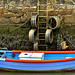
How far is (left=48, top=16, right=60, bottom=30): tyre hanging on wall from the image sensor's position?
9281mm

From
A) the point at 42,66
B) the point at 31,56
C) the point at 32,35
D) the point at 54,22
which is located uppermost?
the point at 54,22

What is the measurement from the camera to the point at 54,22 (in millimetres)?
9711

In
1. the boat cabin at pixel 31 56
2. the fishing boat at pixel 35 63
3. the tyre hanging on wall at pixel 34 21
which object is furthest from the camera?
the tyre hanging on wall at pixel 34 21

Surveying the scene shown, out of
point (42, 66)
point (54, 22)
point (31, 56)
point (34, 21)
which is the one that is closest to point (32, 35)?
point (34, 21)

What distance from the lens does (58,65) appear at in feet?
28.0

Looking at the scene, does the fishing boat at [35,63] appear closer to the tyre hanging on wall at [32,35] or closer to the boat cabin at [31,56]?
the boat cabin at [31,56]

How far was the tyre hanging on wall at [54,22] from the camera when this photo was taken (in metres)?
9.28

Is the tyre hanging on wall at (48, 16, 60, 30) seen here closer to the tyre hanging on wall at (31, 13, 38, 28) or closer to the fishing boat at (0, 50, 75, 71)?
the tyre hanging on wall at (31, 13, 38, 28)

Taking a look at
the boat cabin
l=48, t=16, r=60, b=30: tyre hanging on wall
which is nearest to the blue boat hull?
the boat cabin

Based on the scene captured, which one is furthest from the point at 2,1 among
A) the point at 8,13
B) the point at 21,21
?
the point at 21,21

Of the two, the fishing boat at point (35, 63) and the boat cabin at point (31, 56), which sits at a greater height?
the boat cabin at point (31, 56)

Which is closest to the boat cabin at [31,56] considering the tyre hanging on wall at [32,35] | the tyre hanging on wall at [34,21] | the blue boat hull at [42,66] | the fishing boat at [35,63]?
the fishing boat at [35,63]

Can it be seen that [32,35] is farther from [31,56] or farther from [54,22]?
[54,22]

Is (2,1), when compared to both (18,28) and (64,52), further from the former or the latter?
(64,52)
